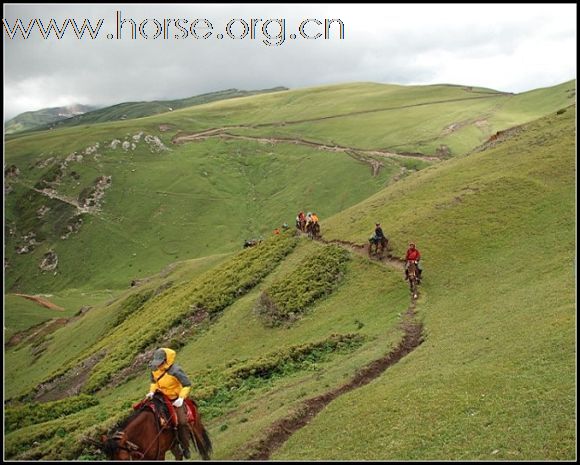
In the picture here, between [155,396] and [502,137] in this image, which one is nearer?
[155,396]

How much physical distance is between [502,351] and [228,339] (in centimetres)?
2294

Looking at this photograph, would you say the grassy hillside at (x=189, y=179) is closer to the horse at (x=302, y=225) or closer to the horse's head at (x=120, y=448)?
the horse at (x=302, y=225)

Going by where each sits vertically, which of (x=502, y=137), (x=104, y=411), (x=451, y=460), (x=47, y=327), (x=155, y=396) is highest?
(x=502, y=137)

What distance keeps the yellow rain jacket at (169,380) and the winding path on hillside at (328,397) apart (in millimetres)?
→ 4141

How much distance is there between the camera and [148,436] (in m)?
14.6

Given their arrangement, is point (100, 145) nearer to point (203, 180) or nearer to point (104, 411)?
point (203, 180)

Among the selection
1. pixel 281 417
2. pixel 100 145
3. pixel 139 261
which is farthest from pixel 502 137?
pixel 100 145

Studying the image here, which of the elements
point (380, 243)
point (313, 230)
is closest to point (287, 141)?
point (313, 230)

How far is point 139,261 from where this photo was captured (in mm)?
120625

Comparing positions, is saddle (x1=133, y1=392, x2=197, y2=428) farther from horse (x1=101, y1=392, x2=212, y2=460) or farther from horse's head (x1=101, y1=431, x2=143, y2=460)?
horse's head (x1=101, y1=431, x2=143, y2=460)

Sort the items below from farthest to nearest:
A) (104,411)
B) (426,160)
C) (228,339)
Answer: (426,160), (228,339), (104,411)

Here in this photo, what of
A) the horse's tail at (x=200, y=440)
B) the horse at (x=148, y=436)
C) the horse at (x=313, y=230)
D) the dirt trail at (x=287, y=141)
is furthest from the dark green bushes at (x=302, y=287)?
the dirt trail at (x=287, y=141)

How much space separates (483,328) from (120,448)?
19.2m

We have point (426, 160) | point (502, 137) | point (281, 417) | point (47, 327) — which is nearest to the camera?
point (281, 417)
